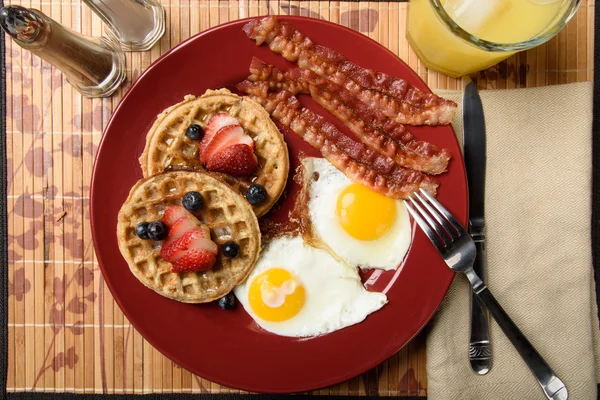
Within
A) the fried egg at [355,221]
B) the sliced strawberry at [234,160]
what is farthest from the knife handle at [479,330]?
the sliced strawberry at [234,160]

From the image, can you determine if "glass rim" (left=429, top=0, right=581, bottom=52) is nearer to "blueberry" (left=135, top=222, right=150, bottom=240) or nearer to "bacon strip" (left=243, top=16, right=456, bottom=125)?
"bacon strip" (left=243, top=16, right=456, bottom=125)

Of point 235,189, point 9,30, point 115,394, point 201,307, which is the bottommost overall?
point 115,394

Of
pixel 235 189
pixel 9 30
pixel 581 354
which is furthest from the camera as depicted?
pixel 581 354

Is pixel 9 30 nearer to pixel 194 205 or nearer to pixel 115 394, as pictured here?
pixel 194 205

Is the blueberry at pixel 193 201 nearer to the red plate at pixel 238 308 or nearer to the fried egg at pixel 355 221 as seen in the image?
the red plate at pixel 238 308

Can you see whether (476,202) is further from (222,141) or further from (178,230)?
(178,230)

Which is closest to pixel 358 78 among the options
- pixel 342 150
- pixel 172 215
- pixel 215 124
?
pixel 342 150

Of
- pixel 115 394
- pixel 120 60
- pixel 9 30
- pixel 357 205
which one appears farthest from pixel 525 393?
pixel 9 30
